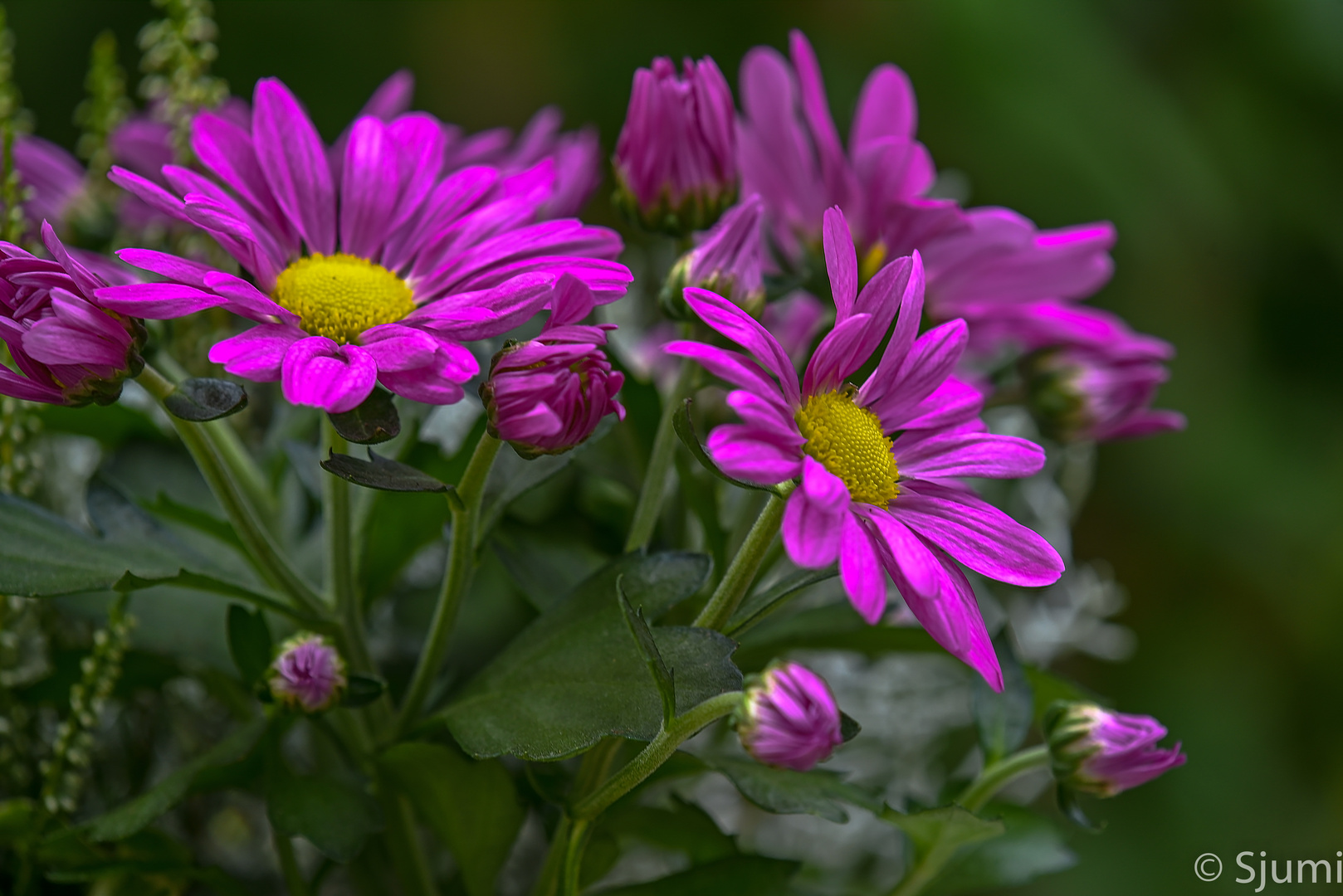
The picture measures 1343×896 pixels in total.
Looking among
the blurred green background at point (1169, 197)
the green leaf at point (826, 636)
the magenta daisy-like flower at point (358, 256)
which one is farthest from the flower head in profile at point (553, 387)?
the blurred green background at point (1169, 197)

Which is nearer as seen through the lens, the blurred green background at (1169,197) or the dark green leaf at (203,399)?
the dark green leaf at (203,399)

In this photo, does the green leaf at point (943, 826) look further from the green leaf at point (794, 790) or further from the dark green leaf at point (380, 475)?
the dark green leaf at point (380, 475)

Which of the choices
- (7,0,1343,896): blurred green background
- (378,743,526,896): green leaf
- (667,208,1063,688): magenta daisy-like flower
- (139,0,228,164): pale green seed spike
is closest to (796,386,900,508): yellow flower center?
(667,208,1063,688): magenta daisy-like flower

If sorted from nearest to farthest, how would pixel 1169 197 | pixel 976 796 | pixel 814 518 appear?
pixel 814 518 < pixel 976 796 < pixel 1169 197

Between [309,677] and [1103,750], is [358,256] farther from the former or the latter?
[1103,750]

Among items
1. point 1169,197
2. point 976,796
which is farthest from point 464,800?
point 1169,197

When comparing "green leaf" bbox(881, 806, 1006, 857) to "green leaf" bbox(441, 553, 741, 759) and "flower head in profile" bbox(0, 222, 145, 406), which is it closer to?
"green leaf" bbox(441, 553, 741, 759)

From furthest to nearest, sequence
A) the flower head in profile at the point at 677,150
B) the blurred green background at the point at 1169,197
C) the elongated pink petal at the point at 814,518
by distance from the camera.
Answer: the blurred green background at the point at 1169,197
the flower head in profile at the point at 677,150
the elongated pink petal at the point at 814,518
